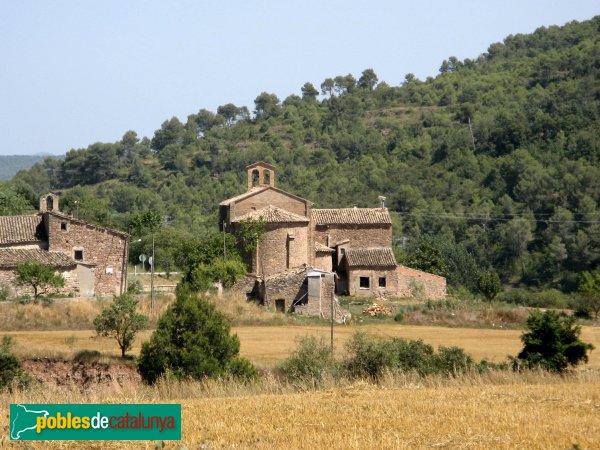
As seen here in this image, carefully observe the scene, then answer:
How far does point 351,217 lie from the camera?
49406 mm

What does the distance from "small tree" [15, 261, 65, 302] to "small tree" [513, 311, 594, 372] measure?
21.8m

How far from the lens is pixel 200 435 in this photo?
1217 cm

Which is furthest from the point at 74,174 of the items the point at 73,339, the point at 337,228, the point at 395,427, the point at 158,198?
the point at 395,427

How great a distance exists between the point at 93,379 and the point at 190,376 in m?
5.03

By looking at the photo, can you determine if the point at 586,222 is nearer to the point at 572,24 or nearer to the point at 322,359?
the point at 322,359

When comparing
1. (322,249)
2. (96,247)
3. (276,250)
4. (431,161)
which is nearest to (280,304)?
(276,250)

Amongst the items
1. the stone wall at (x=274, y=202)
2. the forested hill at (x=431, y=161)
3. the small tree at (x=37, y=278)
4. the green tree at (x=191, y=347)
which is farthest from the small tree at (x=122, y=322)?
the forested hill at (x=431, y=161)

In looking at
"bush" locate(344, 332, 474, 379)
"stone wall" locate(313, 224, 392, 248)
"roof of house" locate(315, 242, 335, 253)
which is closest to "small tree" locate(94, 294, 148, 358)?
"bush" locate(344, 332, 474, 379)

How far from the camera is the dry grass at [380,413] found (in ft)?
39.2

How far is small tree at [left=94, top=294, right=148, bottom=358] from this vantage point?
29.9 meters

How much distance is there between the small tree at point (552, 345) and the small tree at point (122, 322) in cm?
1238

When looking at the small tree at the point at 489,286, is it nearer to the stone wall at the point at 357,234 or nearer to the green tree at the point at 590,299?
the green tree at the point at 590,299

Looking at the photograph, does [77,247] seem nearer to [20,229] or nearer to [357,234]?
[20,229]

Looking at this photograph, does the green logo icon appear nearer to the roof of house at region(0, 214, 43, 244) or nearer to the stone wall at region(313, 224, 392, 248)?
the roof of house at region(0, 214, 43, 244)
